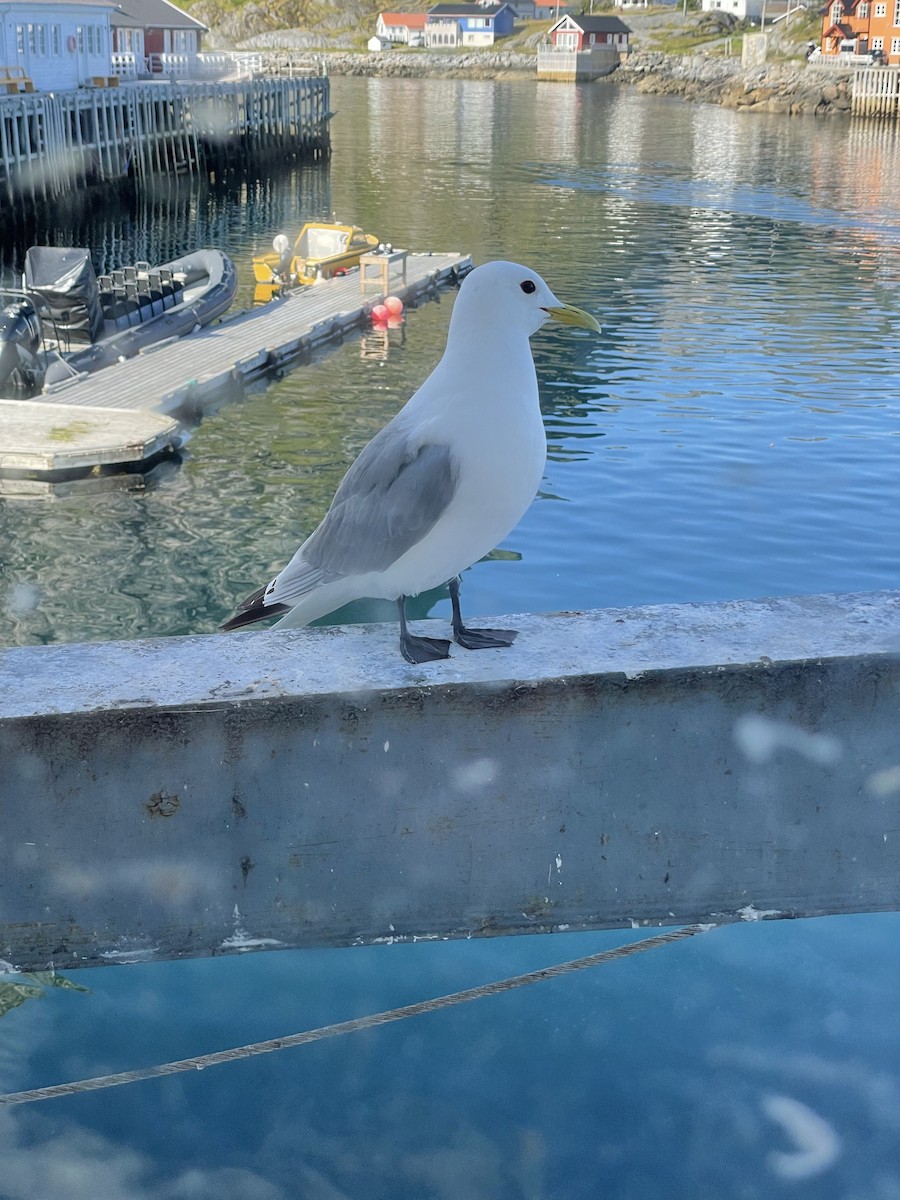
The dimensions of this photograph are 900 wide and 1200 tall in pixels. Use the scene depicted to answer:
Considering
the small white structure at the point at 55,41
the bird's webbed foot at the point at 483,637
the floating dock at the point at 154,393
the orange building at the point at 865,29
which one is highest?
the orange building at the point at 865,29

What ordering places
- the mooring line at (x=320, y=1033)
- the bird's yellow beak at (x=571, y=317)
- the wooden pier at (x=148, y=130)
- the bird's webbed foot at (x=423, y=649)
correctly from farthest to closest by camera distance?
the wooden pier at (x=148, y=130), the bird's yellow beak at (x=571, y=317), the bird's webbed foot at (x=423, y=649), the mooring line at (x=320, y=1033)

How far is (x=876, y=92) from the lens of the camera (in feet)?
286

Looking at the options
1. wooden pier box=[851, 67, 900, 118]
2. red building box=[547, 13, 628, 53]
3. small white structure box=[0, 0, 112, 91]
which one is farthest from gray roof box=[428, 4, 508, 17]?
small white structure box=[0, 0, 112, 91]

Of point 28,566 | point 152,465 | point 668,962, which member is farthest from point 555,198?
point 668,962

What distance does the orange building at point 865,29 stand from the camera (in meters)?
98.4

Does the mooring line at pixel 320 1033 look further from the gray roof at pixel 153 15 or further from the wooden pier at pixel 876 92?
the wooden pier at pixel 876 92

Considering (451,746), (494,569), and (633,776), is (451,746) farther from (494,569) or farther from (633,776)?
(494,569)

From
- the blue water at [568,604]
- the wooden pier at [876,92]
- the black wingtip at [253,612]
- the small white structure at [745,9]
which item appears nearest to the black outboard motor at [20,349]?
the blue water at [568,604]

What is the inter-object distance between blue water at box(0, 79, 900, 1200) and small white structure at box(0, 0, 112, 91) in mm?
7267

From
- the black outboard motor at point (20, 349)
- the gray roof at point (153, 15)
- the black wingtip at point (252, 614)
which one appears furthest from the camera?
the gray roof at point (153, 15)

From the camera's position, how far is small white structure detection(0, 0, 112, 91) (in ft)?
147

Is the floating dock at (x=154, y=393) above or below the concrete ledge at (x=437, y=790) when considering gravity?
below

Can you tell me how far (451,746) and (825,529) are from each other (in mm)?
12309

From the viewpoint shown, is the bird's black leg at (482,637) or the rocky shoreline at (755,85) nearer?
the bird's black leg at (482,637)
